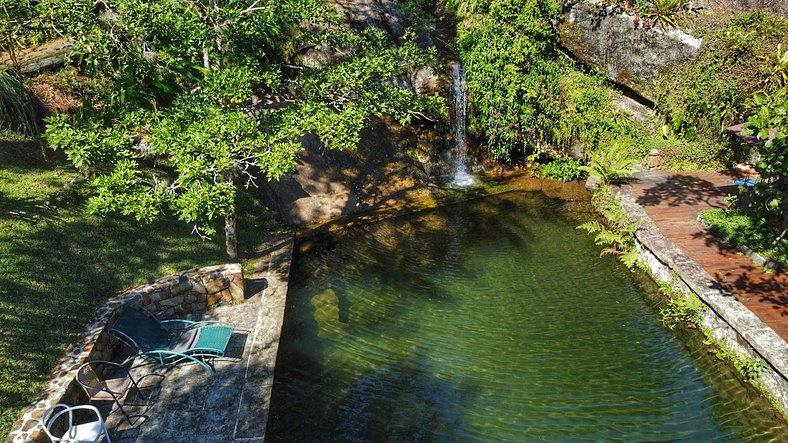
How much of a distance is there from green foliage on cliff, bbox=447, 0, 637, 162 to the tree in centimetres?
488

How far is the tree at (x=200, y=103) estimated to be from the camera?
759 centimetres

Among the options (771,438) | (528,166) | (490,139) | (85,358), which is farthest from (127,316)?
(528,166)

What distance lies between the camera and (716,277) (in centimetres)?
941

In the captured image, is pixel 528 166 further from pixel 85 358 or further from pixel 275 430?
pixel 85 358

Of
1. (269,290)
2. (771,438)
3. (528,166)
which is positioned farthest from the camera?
(528,166)

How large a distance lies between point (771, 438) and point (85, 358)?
9.52 metres

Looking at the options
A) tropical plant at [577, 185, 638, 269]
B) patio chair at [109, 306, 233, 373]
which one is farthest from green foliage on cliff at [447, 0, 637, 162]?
patio chair at [109, 306, 233, 373]

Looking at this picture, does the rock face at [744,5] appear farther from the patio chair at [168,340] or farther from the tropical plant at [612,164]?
the patio chair at [168,340]

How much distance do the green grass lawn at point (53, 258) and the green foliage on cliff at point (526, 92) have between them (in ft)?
27.5

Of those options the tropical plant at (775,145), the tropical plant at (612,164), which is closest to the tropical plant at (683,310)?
the tropical plant at (775,145)

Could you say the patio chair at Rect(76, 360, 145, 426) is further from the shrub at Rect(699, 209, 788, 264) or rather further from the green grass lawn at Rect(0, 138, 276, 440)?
the shrub at Rect(699, 209, 788, 264)

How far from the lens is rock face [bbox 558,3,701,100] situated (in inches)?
606

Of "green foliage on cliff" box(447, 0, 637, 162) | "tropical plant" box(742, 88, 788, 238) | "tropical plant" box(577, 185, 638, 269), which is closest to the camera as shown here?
"tropical plant" box(742, 88, 788, 238)

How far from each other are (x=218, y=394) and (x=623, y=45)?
15637 millimetres
